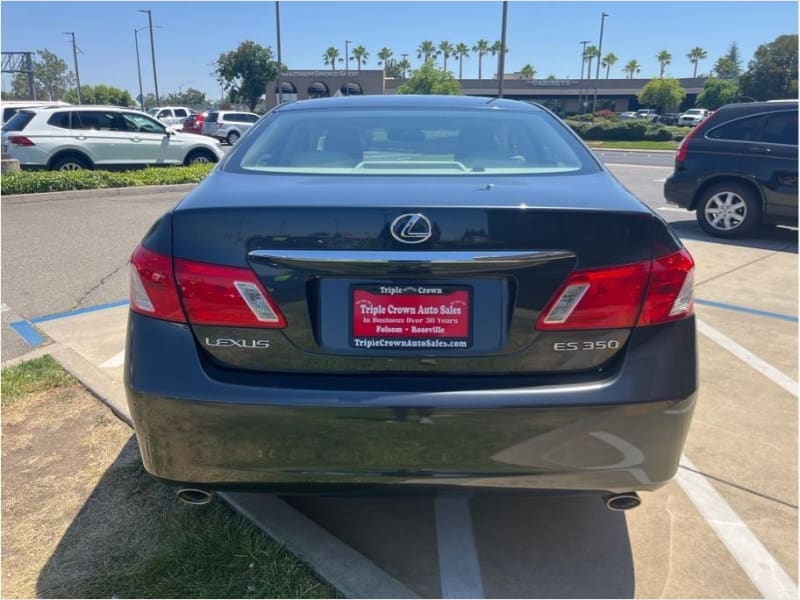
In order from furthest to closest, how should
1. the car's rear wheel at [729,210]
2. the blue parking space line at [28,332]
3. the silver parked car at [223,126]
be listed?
the silver parked car at [223,126], the car's rear wheel at [729,210], the blue parking space line at [28,332]

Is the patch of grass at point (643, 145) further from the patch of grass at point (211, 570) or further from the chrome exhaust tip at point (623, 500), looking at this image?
the patch of grass at point (211, 570)

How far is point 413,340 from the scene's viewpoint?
76.3 inches

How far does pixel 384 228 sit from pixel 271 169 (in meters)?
0.81

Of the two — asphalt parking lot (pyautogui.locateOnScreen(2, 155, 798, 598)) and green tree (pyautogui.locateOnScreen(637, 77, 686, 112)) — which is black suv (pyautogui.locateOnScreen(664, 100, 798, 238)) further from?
green tree (pyautogui.locateOnScreen(637, 77, 686, 112))

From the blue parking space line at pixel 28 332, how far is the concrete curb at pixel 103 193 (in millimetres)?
6789

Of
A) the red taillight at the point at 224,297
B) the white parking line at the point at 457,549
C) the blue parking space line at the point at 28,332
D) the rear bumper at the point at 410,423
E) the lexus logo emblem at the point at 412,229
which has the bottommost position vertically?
the white parking line at the point at 457,549

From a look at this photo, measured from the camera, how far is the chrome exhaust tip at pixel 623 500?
214 cm

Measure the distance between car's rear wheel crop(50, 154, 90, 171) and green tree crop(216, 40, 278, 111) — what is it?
5074 centimetres

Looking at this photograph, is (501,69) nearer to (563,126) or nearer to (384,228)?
(563,126)

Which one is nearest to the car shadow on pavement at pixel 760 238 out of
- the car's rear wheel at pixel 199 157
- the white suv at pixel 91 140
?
the car's rear wheel at pixel 199 157

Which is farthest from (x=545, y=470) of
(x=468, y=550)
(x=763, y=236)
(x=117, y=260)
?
(x=763, y=236)

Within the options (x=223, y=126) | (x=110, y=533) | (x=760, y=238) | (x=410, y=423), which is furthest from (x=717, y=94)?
(x=110, y=533)

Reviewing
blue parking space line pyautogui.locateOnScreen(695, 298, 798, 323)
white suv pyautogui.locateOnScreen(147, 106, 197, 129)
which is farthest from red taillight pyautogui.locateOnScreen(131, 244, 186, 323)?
white suv pyautogui.locateOnScreen(147, 106, 197, 129)

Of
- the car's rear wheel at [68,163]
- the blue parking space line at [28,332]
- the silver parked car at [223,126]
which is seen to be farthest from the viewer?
the silver parked car at [223,126]
